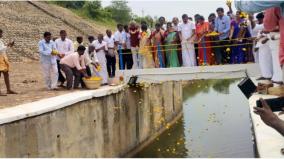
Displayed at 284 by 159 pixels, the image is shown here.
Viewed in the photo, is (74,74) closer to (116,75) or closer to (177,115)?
(116,75)

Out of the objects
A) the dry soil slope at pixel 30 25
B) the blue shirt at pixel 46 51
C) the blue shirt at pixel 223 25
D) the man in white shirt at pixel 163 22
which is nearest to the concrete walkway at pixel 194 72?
the blue shirt at pixel 223 25

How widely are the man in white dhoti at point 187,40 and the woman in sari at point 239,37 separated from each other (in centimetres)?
106

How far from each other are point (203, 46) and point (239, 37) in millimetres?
973

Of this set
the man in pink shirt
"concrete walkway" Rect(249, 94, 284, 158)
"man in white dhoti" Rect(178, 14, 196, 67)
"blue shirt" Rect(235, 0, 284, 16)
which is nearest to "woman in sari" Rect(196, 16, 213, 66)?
"man in white dhoti" Rect(178, 14, 196, 67)

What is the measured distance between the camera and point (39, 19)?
29.8m

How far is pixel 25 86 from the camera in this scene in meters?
14.4

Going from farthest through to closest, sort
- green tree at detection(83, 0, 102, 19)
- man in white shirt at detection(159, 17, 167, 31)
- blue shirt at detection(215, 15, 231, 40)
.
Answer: green tree at detection(83, 0, 102, 19) → man in white shirt at detection(159, 17, 167, 31) → blue shirt at detection(215, 15, 231, 40)

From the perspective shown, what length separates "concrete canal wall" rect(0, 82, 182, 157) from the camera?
8344 mm

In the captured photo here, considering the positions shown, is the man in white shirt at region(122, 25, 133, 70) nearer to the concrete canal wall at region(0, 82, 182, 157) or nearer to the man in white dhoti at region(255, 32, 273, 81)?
the concrete canal wall at region(0, 82, 182, 157)

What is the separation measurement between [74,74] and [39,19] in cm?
1815

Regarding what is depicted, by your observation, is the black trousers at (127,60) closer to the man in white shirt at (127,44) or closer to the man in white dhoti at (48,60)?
the man in white shirt at (127,44)

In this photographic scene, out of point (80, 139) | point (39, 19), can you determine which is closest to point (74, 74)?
point (80, 139)

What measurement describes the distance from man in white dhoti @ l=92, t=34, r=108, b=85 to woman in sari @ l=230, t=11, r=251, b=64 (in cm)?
356

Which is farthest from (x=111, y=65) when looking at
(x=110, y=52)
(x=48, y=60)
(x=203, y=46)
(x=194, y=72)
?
(x=203, y=46)
